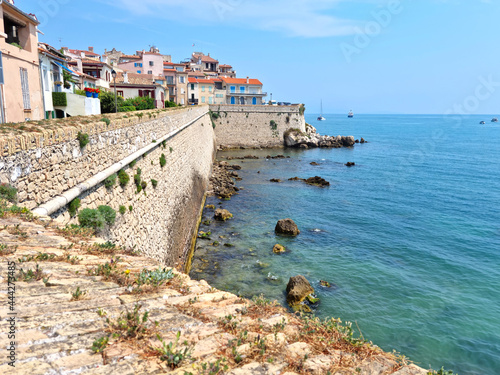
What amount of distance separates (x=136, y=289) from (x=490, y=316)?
58.0ft

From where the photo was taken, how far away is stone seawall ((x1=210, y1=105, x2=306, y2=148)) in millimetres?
63344

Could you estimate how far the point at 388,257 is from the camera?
2159 centimetres

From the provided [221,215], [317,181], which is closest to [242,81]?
[317,181]

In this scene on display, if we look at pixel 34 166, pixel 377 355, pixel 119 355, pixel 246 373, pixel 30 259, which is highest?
pixel 34 166

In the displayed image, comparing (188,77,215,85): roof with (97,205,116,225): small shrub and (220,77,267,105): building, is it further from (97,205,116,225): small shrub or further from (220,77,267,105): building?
(97,205,116,225): small shrub

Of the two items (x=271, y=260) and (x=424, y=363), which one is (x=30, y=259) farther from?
(x=271, y=260)

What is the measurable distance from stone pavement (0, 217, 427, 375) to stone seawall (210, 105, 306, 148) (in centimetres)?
5894

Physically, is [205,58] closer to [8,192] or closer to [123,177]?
[123,177]

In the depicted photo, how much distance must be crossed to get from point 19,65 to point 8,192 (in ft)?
44.6

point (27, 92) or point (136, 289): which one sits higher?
point (27, 92)

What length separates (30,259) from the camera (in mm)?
4809

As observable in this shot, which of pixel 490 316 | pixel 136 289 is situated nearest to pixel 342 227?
pixel 490 316

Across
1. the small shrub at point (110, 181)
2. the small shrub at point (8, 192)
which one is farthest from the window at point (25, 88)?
the small shrub at point (8, 192)

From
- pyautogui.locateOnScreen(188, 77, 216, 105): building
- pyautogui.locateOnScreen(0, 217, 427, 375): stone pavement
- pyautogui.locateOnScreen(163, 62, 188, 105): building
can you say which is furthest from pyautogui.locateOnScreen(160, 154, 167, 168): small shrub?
pyautogui.locateOnScreen(188, 77, 216, 105): building
